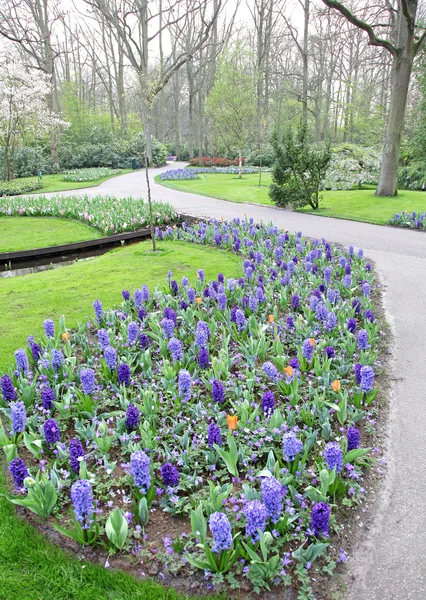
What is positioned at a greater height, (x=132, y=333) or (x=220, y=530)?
(x=220, y=530)

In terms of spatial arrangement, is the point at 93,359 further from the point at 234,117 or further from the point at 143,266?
the point at 234,117

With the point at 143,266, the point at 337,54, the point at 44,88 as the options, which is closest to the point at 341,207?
the point at 143,266

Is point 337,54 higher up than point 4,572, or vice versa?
point 337,54

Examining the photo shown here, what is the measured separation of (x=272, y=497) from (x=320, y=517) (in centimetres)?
25

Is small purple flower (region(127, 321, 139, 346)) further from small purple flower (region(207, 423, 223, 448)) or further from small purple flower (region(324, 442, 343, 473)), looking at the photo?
small purple flower (region(324, 442, 343, 473))

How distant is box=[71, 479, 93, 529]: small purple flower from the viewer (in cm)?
230

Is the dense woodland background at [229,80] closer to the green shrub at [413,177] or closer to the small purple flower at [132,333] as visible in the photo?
the green shrub at [413,177]

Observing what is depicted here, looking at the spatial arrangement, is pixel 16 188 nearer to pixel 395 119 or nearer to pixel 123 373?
pixel 395 119

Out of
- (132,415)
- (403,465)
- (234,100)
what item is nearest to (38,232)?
(132,415)

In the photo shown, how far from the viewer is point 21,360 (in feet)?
12.9

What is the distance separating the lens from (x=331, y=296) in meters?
5.34

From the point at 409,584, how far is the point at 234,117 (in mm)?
27429

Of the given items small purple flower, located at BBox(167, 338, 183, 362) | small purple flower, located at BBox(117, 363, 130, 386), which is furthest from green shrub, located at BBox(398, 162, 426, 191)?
small purple flower, located at BBox(117, 363, 130, 386)

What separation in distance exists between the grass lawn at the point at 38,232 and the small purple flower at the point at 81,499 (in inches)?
371
